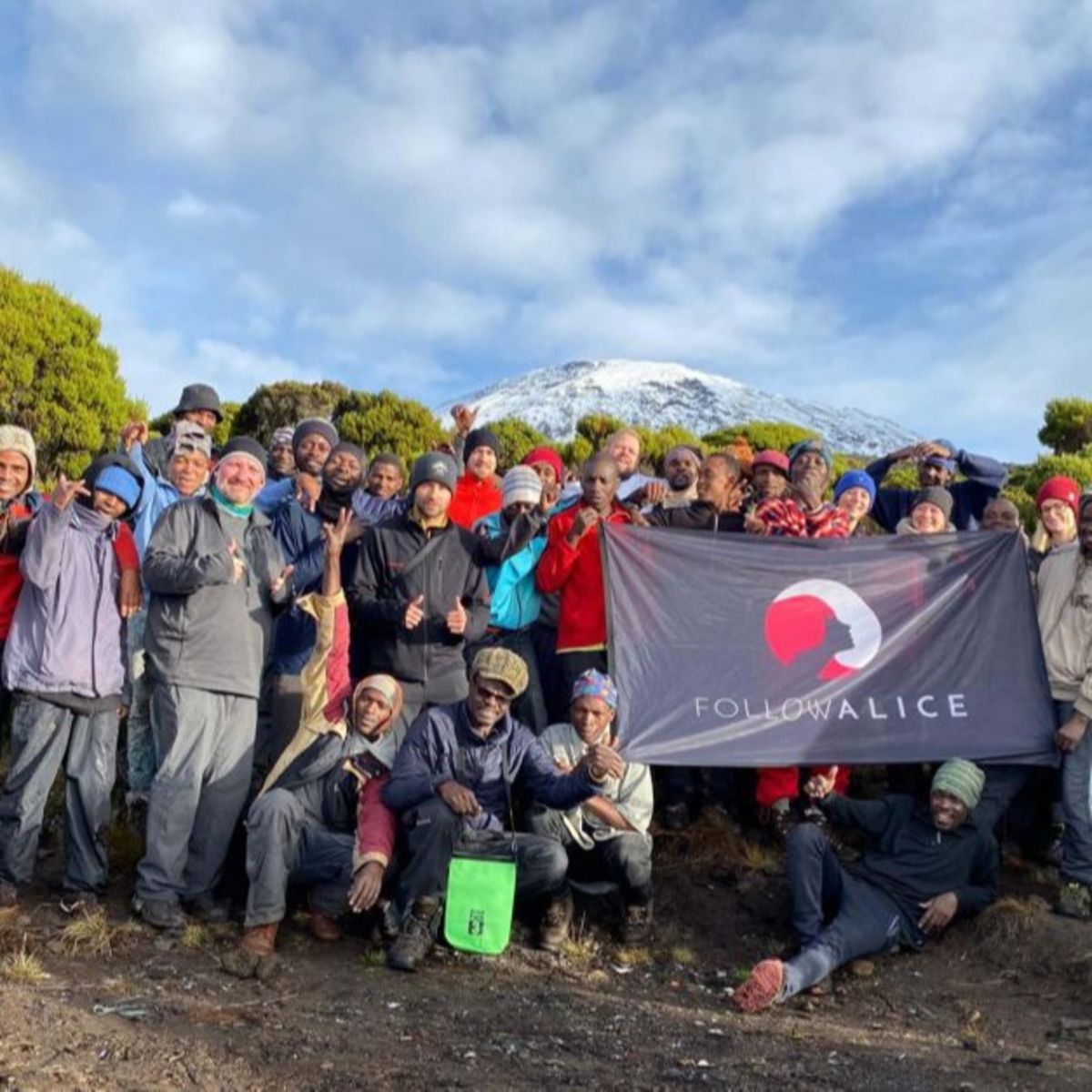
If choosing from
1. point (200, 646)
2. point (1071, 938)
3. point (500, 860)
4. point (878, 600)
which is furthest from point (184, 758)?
point (1071, 938)

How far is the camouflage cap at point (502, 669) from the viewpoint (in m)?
6.38

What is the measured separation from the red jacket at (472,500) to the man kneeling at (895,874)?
11.7ft

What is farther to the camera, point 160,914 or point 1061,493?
point 1061,493

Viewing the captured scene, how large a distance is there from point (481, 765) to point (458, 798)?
328 mm

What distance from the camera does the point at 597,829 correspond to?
22.7ft

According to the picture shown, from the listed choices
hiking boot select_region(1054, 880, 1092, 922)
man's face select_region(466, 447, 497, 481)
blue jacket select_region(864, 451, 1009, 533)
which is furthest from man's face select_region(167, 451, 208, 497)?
hiking boot select_region(1054, 880, 1092, 922)

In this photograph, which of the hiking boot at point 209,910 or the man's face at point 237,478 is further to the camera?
the man's face at point 237,478

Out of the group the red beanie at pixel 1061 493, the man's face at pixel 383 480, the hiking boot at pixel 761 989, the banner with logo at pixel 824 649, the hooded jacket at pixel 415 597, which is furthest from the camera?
the man's face at pixel 383 480

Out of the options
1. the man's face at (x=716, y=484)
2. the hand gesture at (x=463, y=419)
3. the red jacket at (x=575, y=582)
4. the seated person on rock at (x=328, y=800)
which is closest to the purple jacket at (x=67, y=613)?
the seated person on rock at (x=328, y=800)

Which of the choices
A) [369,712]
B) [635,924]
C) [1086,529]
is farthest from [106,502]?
[1086,529]

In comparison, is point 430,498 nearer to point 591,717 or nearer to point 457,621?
point 457,621

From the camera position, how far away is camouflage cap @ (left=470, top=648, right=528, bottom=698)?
6.38 metres

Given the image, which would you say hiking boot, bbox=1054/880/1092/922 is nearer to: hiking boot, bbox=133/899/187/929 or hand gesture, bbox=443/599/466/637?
hand gesture, bbox=443/599/466/637

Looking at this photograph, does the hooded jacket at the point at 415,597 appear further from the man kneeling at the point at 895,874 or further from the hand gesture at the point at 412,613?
the man kneeling at the point at 895,874
